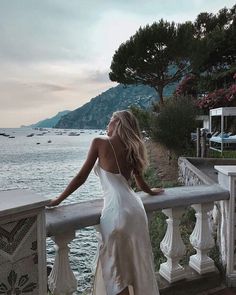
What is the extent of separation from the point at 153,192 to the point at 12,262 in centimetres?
126

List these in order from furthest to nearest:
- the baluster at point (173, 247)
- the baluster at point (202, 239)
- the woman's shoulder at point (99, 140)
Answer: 1. the baluster at point (202, 239)
2. the baluster at point (173, 247)
3. the woman's shoulder at point (99, 140)

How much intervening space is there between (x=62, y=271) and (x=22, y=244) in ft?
1.93

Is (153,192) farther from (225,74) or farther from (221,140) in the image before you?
(225,74)

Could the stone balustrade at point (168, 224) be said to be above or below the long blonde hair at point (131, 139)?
below

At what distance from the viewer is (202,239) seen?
9.52 feet

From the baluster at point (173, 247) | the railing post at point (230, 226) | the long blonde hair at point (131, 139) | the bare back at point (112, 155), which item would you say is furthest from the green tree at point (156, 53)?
the bare back at point (112, 155)

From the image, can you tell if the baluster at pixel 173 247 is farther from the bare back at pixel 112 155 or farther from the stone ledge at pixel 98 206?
the bare back at pixel 112 155

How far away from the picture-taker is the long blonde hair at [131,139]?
229 cm

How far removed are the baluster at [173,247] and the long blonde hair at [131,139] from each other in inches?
22.4

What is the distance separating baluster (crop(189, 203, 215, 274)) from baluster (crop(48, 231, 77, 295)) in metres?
1.18

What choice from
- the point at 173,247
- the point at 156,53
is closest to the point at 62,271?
the point at 173,247

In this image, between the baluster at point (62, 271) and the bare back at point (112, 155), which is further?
the bare back at point (112, 155)

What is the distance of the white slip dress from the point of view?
215 cm

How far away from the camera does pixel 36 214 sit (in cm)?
173
